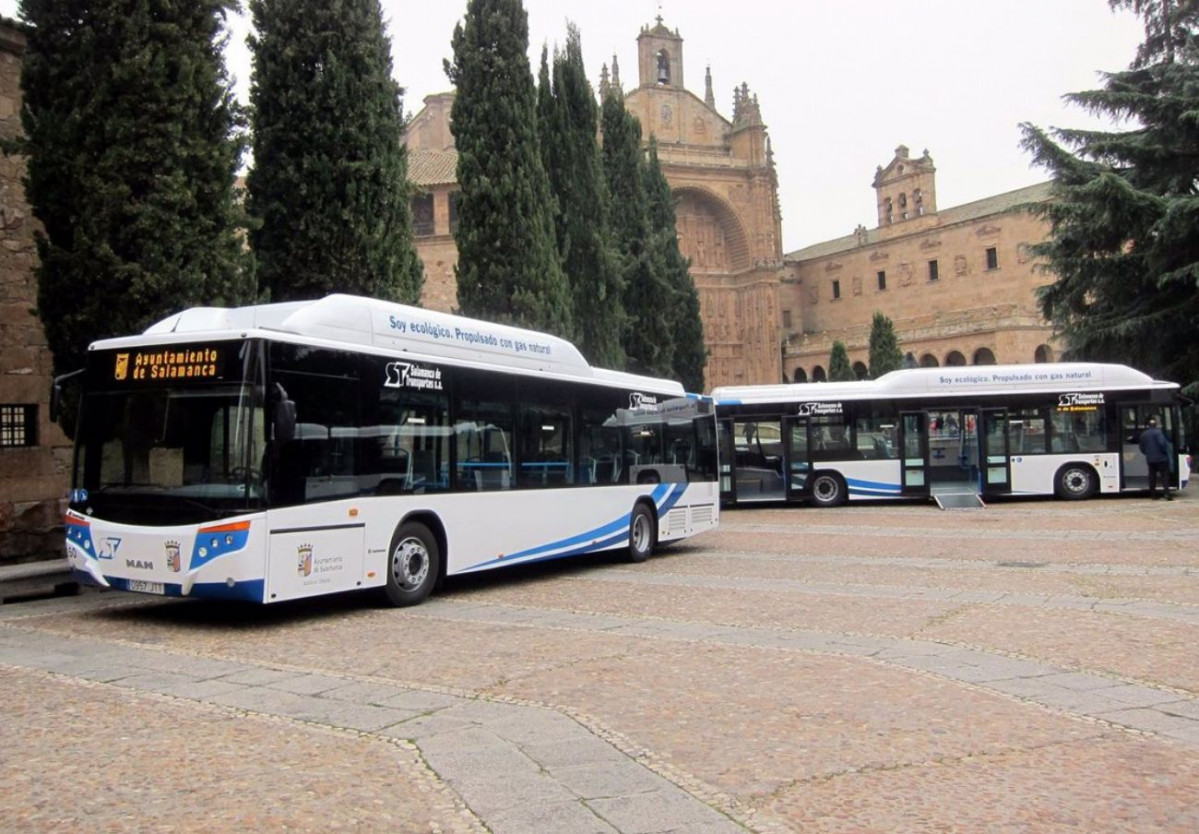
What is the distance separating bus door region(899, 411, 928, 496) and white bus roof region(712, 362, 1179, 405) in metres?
0.56

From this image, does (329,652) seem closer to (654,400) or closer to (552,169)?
(654,400)

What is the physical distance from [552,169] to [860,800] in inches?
923

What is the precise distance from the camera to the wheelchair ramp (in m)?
23.2

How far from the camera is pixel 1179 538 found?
1573 centimetres

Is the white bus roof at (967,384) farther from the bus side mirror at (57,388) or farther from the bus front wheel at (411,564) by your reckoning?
the bus side mirror at (57,388)

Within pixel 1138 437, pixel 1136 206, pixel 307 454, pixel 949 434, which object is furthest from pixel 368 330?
pixel 1136 206

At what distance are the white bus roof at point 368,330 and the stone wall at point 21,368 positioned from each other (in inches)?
201

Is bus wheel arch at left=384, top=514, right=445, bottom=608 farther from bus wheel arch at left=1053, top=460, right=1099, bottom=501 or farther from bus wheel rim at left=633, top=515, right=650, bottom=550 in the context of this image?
bus wheel arch at left=1053, top=460, right=1099, bottom=501

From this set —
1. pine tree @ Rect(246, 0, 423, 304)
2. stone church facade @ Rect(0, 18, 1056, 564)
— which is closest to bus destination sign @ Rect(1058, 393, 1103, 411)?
pine tree @ Rect(246, 0, 423, 304)

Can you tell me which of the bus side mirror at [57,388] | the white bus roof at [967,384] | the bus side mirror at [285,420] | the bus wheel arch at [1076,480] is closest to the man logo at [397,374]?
the bus side mirror at [285,420]

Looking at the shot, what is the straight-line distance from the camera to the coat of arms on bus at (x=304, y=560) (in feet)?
30.2

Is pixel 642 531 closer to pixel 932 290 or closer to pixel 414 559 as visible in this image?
pixel 414 559

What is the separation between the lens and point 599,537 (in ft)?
45.8

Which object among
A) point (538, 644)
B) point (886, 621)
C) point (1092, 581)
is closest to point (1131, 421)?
point (1092, 581)
